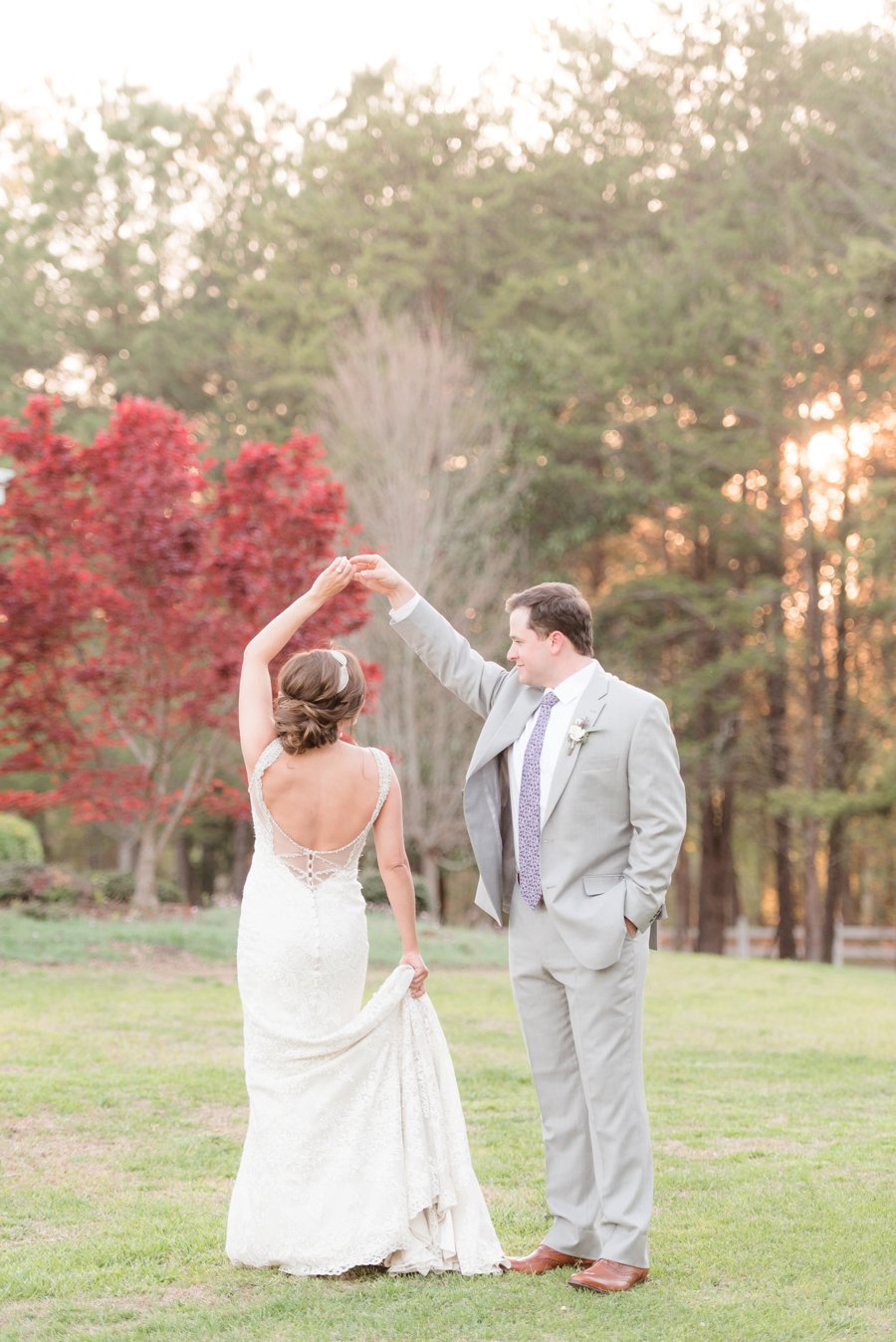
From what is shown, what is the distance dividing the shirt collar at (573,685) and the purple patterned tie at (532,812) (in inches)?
1.1

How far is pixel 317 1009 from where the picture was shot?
4.52 m

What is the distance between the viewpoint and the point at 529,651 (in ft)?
15.0

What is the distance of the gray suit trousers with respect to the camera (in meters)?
4.35

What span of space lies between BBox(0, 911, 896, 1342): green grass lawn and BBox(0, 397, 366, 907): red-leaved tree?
321 cm

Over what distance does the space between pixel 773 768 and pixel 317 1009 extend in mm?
20930

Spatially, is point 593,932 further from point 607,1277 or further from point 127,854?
point 127,854

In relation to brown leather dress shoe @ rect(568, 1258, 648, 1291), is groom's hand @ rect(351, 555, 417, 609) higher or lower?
higher

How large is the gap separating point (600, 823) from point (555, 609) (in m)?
0.67

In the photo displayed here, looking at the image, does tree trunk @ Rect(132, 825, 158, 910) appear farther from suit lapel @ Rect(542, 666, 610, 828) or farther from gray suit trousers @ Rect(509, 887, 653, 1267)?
suit lapel @ Rect(542, 666, 610, 828)

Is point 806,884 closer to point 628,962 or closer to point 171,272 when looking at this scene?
point 171,272

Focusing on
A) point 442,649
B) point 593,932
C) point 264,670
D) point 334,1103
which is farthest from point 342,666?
point 334,1103

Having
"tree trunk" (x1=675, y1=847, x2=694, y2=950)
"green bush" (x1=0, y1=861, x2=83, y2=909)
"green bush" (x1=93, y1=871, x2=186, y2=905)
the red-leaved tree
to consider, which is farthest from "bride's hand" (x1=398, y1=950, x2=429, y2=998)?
"tree trunk" (x1=675, y1=847, x2=694, y2=950)

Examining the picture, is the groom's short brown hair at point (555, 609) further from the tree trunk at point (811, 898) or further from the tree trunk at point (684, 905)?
the tree trunk at point (684, 905)

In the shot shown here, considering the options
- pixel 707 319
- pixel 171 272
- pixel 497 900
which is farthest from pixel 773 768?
pixel 497 900
